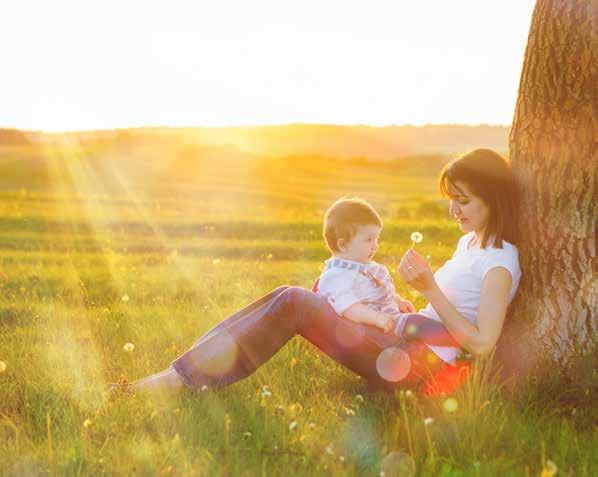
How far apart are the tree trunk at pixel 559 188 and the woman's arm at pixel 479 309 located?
16.2 inches

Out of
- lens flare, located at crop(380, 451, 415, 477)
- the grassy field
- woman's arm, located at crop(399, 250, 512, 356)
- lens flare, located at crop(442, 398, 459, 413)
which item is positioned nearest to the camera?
lens flare, located at crop(380, 451, 415, 477)

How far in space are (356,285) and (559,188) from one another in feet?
4.35

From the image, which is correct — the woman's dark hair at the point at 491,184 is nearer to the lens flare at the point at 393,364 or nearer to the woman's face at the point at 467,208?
the woman's face at the point at 467,208

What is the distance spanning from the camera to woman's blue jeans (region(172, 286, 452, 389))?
4504 mm

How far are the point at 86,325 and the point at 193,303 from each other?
50.0 inches

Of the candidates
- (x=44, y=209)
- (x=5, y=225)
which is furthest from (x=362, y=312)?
(x=44, y=209)

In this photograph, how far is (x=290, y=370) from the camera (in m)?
5.14

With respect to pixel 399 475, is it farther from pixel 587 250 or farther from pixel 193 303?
pixel 193 303

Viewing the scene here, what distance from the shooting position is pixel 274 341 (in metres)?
4.52

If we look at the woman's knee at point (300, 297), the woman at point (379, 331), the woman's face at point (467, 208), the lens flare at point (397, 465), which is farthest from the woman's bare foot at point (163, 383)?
the woman's face at point (467, 208)

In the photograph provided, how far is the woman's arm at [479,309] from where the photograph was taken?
13.9 ft

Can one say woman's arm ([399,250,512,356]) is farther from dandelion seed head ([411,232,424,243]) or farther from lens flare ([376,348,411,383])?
lens flare ([376,348,411,383])

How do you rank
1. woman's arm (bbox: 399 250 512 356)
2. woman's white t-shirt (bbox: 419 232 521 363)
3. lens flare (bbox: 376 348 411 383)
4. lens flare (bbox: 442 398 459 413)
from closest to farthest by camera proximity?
lens flare (bbox: 442 398 459 413)
woman's arm (bbox: 399 250 512 356)
woman's white t-shirt (bbox: 419 232 521 363)
lens flare (bbox: 376 348 411 383)

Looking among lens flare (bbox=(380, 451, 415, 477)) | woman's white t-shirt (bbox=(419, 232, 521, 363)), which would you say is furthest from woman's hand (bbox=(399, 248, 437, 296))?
lens flare (bbox=(380, 451, 415, 477))
